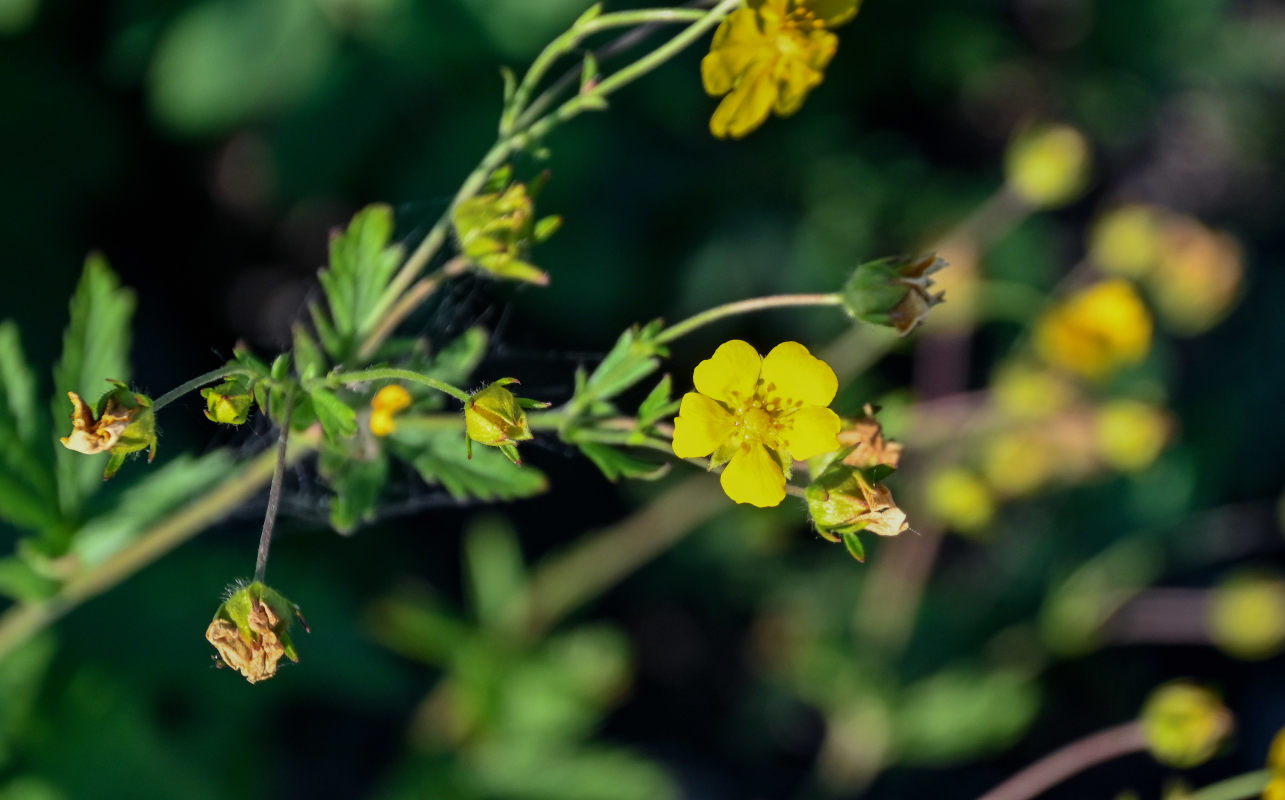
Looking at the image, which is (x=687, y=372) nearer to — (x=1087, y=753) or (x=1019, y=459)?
(x=1019, y=459)

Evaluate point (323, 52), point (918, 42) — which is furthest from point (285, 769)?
point (918, 42)

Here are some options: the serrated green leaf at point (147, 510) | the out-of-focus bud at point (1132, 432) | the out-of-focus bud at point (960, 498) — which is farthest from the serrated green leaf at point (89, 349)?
the out-of-focus bud at point (1132, 432)

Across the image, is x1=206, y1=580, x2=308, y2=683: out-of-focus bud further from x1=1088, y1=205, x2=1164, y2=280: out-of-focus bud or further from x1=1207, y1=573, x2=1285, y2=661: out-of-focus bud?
x1=1207, y1=573, x2=1285, y2=661: out-of-focus bud

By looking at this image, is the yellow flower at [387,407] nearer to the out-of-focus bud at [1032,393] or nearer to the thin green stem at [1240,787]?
the thin green stem at [1240,787]

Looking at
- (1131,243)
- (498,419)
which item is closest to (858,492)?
(498,419)

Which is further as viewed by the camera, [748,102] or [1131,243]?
[1131,243]

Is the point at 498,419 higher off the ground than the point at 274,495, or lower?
higher
